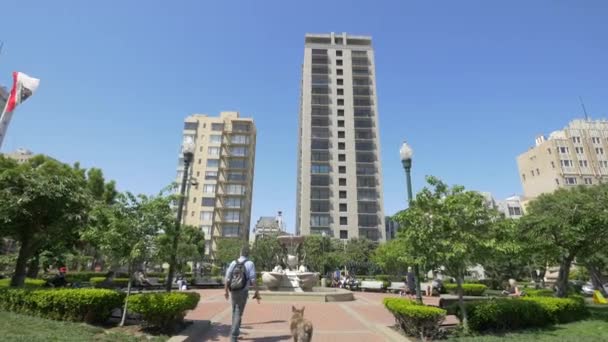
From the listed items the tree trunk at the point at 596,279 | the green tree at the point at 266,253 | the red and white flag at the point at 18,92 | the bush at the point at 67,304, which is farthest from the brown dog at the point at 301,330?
the green tree at the point at 266,253

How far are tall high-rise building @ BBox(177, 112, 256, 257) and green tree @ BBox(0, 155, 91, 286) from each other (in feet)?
175

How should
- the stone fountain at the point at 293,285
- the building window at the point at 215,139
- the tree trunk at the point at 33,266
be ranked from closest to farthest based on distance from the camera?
1. the stone fountain at the point at 293,285
2. the tree trunk at the point at 33,266
3. the building window at the point at 215,139

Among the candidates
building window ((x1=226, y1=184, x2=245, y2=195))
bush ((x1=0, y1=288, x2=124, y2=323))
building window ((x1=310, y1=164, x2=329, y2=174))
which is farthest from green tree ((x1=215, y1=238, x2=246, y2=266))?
bush ((x1=0, y1=288, x2=124, y2=323))

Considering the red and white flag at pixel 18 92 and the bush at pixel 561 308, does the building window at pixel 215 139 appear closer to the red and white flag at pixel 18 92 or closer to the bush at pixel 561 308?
the red and white flag at pixel 18 92

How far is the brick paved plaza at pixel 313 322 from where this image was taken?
845 cm

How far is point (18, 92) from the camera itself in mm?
15391

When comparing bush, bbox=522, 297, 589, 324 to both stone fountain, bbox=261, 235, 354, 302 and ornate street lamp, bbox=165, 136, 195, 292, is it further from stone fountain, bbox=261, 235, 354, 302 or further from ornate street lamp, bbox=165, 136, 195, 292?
ornate street lamp, bbox=165, 136, 195, 292

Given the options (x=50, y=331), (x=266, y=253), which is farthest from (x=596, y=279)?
(x=50, y=331)

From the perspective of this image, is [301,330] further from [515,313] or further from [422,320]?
[515,313]

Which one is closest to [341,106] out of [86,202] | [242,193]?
[242,193]

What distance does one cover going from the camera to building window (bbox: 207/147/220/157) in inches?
2766

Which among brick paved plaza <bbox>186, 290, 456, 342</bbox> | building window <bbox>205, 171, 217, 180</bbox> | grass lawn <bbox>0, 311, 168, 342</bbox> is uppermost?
building window <bbox>205, 171, 217, 180</bbox>

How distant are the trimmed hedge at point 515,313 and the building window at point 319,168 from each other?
192 ft

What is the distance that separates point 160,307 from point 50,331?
2154mm
